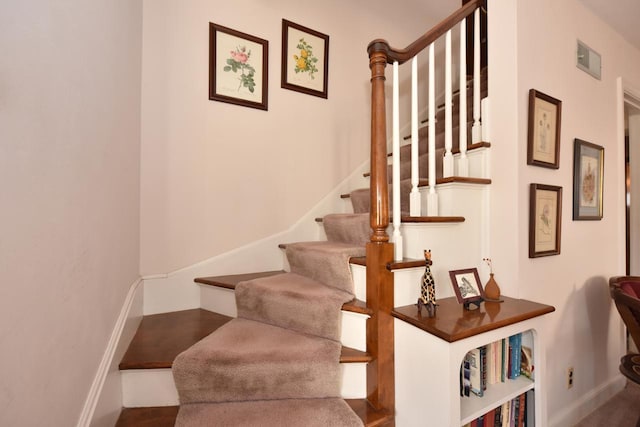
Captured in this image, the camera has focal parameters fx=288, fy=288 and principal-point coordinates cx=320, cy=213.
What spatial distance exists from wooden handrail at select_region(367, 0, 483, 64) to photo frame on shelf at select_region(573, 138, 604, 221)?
1.03m

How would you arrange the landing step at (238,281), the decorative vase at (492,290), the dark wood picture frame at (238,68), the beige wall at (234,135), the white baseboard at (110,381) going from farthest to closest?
1. the dark wood picture frame at (238,68)
2. the beige wall at (234,135)
3. the decorative vase at (492,290)
4. the landing step at (238,281)
5. the white baseboard at (110,381)

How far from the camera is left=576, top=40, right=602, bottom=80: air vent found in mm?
1798

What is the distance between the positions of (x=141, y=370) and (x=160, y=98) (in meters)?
1.51

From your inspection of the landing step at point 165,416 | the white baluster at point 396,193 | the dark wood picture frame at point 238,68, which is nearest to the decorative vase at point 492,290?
the white baluster at point 396,193

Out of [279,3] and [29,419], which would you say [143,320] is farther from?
[279,3]

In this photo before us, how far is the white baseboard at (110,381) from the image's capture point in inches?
36.0

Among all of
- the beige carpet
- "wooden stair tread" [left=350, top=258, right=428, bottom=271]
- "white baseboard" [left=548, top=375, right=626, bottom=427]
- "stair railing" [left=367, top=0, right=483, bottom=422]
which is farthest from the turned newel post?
the beige carpet

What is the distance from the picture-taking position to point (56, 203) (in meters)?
0.75

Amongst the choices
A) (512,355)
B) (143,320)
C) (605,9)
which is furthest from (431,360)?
(605,9)

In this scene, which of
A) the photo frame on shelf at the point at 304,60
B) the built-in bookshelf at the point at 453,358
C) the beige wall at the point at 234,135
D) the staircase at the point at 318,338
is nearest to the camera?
the built-in bookshelf at the point at 453,358

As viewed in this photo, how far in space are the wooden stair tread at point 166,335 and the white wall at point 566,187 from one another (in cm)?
157

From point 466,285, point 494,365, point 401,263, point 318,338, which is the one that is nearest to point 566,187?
point 466,285

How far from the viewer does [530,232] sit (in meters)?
1.45

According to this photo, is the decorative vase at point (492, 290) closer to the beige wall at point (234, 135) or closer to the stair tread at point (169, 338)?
the stair tread at point (169, 338)
